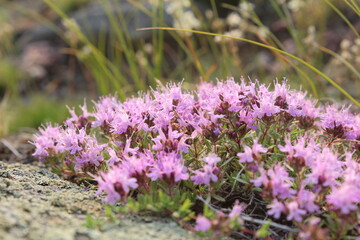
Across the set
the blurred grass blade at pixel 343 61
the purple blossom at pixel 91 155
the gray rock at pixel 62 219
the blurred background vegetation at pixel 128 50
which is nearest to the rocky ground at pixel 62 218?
the gray rock at pixel 62 219

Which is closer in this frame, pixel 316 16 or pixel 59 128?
pixel 59 128

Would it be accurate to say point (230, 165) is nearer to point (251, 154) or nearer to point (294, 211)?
point (251, 154)

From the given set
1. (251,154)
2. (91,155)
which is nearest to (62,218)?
(91,155)

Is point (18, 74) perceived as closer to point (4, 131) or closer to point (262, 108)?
point (4, 131)

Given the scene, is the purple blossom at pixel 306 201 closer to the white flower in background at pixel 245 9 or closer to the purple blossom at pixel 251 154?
the purple blossom at pixel 251 154

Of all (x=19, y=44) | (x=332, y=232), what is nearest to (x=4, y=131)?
(x=332, y=232)

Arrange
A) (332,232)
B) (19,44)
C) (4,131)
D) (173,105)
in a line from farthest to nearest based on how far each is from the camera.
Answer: (19,44) < (4,131) < (173,105) < (332,232)
